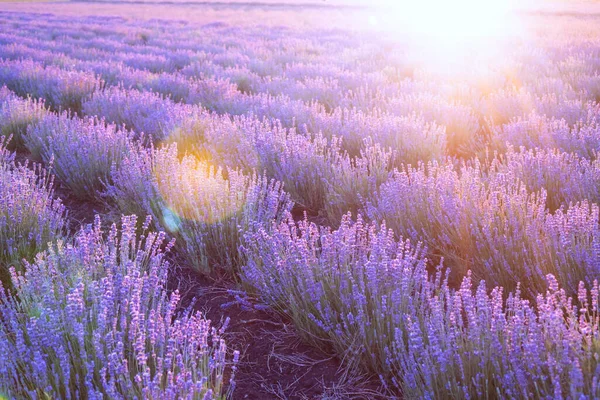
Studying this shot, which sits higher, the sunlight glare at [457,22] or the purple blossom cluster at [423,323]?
the sunlight glare at [457,22]

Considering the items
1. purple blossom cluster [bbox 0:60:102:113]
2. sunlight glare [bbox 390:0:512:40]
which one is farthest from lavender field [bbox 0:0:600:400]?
sunlight glare [bbox 390:0:512:40]

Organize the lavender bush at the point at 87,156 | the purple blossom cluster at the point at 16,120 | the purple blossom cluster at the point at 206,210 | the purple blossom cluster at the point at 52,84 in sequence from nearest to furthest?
the purple blossom cluster at the point at 206,210 → the lavender bush at the point at 87,156 → the purple blossom cluster at the point at 16,120 → the purple blossom cluster at the point at 52,84

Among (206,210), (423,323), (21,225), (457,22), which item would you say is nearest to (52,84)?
(21,225)

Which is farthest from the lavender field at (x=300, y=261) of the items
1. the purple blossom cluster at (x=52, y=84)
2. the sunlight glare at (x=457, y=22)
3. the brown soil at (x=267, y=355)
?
the sunlight glare at (x=457, y=22)

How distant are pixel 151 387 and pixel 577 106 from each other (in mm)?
5118

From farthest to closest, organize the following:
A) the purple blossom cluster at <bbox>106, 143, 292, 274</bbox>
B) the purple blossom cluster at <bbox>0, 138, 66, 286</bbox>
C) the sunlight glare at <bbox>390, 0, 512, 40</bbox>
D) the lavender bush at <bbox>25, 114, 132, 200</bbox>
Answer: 1. the sunlight glare at <bbox>390, 0, 512, 40</bbox>
2. the lavender bush at <bbox>25, 114, 132, 200</bbox>
3. the purple blossom cluster at <bbox>106, 143, 292, 274</bbox>
4. the purple blossom cluster at <bbox>0, 138, 66, 286</bbox>

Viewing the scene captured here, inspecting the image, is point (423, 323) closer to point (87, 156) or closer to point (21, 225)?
point (21, 225)

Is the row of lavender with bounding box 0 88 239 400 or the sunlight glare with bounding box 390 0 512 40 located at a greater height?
the sunlight glare with bounding box 390 0 512 40

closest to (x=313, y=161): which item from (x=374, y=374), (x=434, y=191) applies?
(x=434, y=191)

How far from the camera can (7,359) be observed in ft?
5.60

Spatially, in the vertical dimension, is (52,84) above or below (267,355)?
above

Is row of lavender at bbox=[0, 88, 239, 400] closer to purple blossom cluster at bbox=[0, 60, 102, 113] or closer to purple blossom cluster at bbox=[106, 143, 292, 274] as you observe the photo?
purple blossom cluster at bbox=[106, 143, 292, 274]

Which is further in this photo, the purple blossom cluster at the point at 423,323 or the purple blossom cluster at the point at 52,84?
the purple blossom cluster at the point at 52,84

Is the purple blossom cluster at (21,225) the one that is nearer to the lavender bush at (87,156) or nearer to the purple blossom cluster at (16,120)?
the lavender bush at (87,156)
